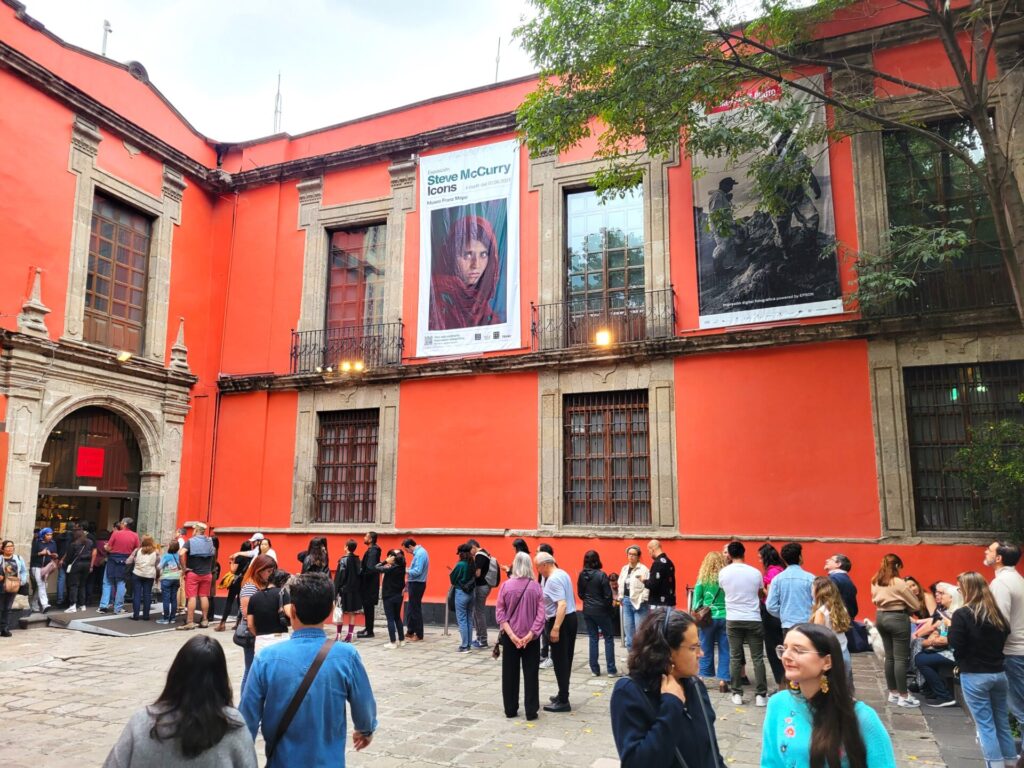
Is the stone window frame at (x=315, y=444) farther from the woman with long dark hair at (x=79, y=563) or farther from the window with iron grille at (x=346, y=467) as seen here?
the woman with long dark hair at (x=79, y=563)

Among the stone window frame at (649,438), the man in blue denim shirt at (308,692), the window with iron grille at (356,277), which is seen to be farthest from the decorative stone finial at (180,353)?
the man in blue denim shirt at (308,692)

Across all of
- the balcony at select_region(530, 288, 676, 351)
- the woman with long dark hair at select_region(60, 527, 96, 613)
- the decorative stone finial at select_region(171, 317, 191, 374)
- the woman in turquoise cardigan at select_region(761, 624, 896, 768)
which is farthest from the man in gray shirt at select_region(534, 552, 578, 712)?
the decorative stone finial at select_region(171, 317, 191, 374)

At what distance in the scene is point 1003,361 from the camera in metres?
9.85

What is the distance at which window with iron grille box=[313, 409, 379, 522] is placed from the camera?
13.9m

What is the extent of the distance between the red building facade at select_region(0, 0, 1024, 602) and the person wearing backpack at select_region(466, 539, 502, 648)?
1680mm

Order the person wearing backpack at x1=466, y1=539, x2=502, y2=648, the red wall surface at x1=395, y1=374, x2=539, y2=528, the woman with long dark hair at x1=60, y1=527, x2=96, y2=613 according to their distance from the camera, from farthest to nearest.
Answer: the red wall surface at x1=395, y1=374, x2=539, y2=528 < the woman with long dark hair at x1=60, y1=527, x2=96, y2=613 < the person wearing backpack at x1=466, y1=539, x2=502, y2=648

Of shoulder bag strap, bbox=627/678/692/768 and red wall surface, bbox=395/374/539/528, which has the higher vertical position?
red wall surface, bbox=395/374/539/528

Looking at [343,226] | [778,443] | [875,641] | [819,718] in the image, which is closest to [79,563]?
[343,226]

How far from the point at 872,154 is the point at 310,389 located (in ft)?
35.7

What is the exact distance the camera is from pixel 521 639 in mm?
6309

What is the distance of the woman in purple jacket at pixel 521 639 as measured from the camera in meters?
6.36

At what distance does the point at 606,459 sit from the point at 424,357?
4.01m

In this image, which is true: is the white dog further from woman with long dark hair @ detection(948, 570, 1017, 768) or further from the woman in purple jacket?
the woman in purple jacket

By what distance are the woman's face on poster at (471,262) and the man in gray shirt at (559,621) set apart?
23.1 ft
